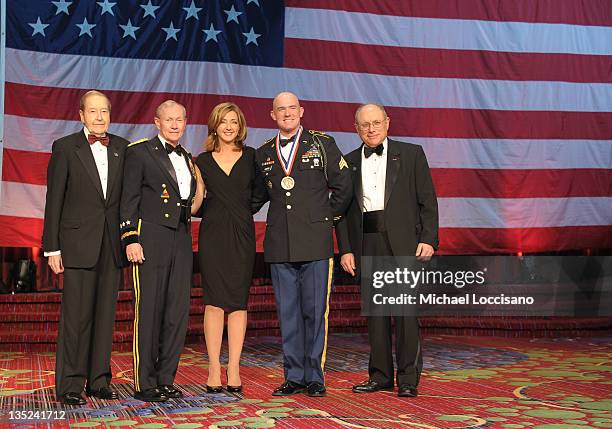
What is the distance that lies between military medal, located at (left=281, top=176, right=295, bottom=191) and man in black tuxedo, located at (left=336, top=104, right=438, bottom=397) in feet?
1.14

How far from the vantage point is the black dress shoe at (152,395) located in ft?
12.8

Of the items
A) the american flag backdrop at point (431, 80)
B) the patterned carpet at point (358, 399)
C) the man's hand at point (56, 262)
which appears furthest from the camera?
the american flag backdrop at point (431, 80)

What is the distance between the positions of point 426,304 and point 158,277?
4514mm

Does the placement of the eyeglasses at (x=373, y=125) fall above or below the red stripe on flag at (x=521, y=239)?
above

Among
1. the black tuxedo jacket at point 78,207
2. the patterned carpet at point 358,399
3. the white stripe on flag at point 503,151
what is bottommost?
the patterned carpet at point 358,399

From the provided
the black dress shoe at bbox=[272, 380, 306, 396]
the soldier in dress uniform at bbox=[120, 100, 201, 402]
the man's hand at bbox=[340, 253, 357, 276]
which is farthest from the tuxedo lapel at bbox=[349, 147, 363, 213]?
the black dress shoe at bbox=[272, 380, 306, 396]

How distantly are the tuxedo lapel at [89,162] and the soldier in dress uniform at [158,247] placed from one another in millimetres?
130

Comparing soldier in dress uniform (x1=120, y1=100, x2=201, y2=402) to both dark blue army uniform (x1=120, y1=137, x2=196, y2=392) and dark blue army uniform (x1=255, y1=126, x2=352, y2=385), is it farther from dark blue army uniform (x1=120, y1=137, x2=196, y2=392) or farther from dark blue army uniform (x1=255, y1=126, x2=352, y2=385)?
dark blue army uniform (x1=255, y1=126, x2=352, y2=385)

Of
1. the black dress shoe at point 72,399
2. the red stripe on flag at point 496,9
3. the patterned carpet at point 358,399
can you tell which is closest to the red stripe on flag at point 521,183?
the red stripe on flag at point 496,9

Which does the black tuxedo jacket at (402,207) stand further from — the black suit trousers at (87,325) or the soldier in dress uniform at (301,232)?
the black suit trousers at (87,325)

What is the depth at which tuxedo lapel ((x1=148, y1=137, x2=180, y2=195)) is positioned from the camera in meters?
4.02

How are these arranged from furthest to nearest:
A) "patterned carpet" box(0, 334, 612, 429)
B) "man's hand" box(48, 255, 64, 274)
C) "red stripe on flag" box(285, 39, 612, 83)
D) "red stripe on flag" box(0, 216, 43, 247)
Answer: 1. "red stripe on flag" box(285, 39, 612, 83)
2. "red stripe on flag" box(0, 216, 43, 247)
3. "man's hand" box(48, 255, 64, 274)
4. "patterned carpet" box(0, 334, 612, 429)

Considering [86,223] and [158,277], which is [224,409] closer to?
[158,277]

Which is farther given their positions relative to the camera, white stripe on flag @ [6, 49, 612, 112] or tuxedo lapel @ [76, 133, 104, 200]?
white stripe on flag @ [6, 49, 612, 112]
